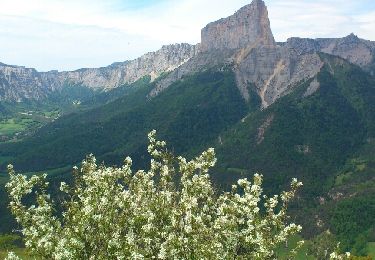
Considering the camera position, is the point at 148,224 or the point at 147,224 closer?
the point at 148,224

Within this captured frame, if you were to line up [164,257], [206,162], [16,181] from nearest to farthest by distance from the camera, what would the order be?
[164,257] → [16,181] → [206,162]

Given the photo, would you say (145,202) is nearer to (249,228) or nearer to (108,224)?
(108,224)

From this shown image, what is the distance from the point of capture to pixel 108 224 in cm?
2720

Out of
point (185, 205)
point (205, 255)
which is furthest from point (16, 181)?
point (205, 255)

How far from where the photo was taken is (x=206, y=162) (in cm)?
3147

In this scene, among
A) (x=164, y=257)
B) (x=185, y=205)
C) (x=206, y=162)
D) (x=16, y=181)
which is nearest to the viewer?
(x=164, y=257)

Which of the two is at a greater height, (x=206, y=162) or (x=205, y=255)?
(x=206, y=162)

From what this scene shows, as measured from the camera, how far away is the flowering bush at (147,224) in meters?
25.8

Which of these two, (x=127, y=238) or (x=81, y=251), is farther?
(x=81, y=251)

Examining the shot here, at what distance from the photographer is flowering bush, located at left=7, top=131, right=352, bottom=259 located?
25.8 m

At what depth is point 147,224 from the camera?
85.8ft

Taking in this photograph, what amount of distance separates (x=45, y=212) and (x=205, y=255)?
36.5 feet

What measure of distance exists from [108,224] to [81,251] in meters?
2.09

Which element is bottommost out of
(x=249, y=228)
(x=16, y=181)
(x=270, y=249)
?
(x=270, y=249)
